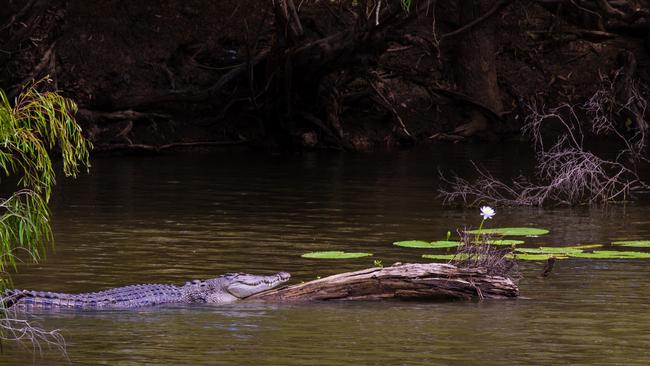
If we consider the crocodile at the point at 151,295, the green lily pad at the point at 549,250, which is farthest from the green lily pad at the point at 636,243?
the crocodile at the point at 151,295

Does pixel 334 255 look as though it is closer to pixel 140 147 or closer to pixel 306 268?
pixel 306 268

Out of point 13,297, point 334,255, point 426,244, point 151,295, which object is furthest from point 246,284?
point 426,244

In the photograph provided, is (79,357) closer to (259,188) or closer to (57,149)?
(259,188)

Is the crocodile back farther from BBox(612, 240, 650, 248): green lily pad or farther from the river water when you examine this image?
BBox(612, 240, 650, 248): green lily pad

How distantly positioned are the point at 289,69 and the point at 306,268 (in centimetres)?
1362

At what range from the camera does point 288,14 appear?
2638 cm

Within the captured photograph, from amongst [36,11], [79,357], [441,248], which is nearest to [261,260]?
[441,248]

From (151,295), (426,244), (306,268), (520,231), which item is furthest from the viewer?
(520,231)

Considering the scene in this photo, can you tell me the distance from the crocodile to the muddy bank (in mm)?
12865

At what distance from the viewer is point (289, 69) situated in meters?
27.3

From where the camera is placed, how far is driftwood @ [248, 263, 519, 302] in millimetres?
11914

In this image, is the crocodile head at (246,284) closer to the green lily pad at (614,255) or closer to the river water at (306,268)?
the river water at (306,268)

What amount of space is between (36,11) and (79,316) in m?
14.7

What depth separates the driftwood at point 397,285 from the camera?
11.9m
